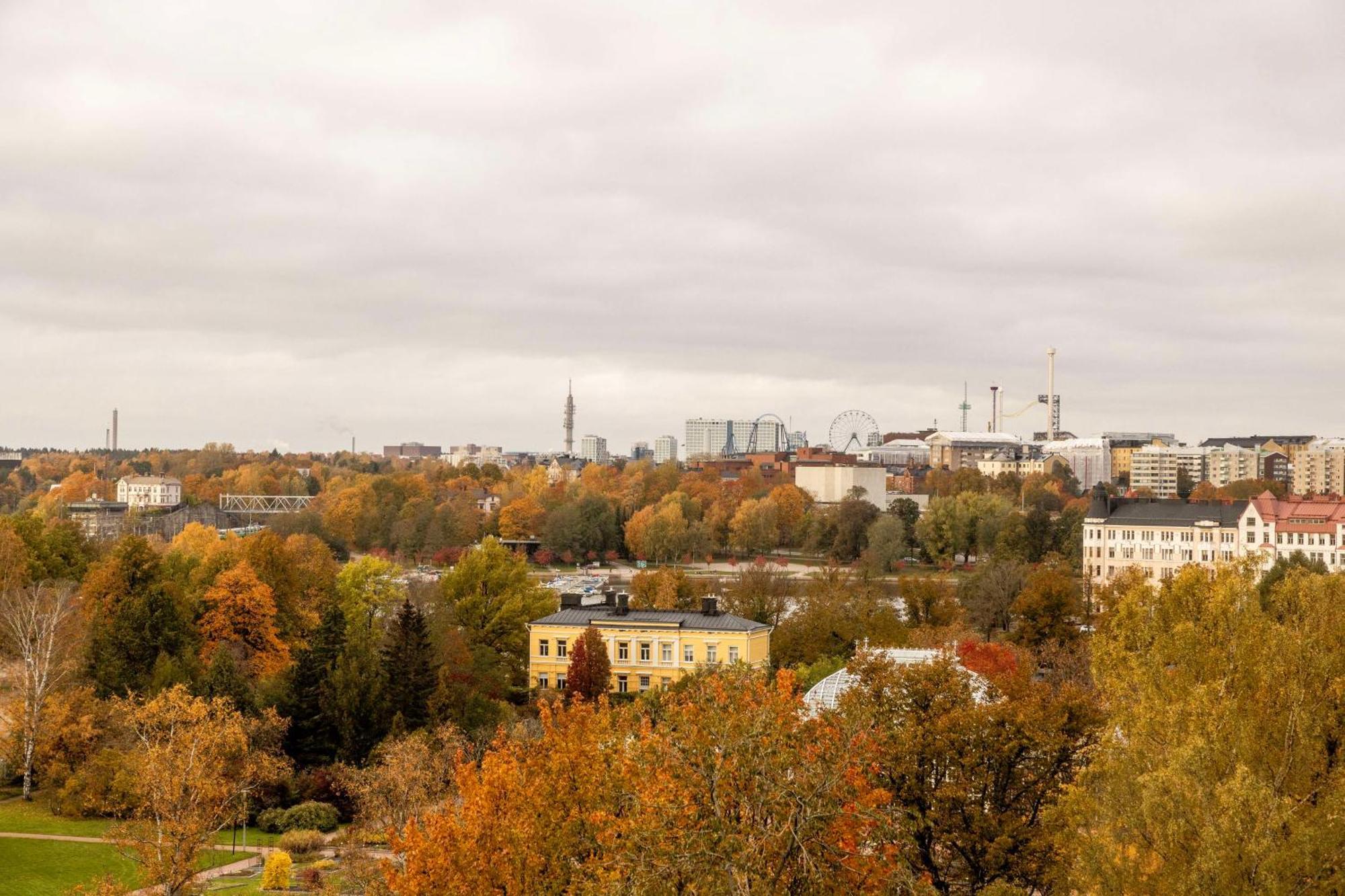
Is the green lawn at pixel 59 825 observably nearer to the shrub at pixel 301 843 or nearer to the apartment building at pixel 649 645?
the shrub at pixel 301 843

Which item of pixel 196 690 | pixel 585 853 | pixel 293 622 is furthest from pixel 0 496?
pixel 585 853

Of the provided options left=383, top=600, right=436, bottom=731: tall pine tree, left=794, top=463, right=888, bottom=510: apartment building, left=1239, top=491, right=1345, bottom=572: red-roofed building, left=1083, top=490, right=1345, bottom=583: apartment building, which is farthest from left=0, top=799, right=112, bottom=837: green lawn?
left=794, top=463, right=888, bottom=510: apartment building

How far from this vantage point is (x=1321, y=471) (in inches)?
5694

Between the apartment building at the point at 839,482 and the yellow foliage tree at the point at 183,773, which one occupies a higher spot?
the apartment building at the point at 839,482

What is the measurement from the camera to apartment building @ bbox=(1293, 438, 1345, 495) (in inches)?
5600

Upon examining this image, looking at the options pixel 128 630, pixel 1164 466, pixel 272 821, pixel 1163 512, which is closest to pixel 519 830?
pixel 272 821

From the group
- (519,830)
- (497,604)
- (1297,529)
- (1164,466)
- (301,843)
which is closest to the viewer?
(519,830)

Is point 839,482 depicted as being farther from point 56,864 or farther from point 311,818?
point 56,864

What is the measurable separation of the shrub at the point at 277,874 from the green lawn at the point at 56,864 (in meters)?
2.51

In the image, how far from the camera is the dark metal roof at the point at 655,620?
4631 cm

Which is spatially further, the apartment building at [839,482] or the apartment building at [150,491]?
the apartment building at [150,491]

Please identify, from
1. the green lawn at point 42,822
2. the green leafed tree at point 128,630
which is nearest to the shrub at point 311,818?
the green lawn at point 42,822

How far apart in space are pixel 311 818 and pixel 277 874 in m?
Answer: 5.55

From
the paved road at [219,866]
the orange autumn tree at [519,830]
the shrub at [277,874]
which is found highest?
the orange autumn tree at [519,830]
